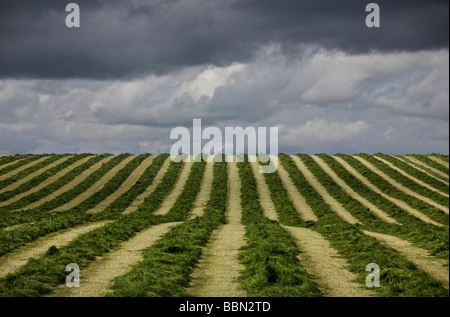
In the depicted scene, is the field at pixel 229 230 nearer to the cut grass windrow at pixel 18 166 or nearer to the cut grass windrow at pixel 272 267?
the cut grass windrow at pixel 272 267

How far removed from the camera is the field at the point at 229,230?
50.0 feet

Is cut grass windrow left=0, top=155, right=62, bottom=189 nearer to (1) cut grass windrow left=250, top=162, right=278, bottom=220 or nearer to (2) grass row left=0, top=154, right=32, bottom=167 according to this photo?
(2) grass row left=0, top=154, right=32, bottom=167

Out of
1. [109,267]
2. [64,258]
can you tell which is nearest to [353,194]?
[109,267]

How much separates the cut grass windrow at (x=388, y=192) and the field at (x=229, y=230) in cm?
20

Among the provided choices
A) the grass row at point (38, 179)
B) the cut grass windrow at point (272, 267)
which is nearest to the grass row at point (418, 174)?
the cut grass windrow at point (272, 267)

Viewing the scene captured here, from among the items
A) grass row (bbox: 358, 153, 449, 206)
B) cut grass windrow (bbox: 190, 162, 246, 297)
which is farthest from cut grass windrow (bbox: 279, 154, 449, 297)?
cut grass windrow (bbox: 190, 162, 246, 297)

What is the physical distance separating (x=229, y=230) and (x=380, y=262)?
1364 centimetres

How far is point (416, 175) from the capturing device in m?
30.4

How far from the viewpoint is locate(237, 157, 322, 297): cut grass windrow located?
14391 millimetres

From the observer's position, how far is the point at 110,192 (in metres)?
51.7

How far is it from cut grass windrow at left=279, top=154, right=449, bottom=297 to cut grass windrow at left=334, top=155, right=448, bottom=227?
9.29 feet
